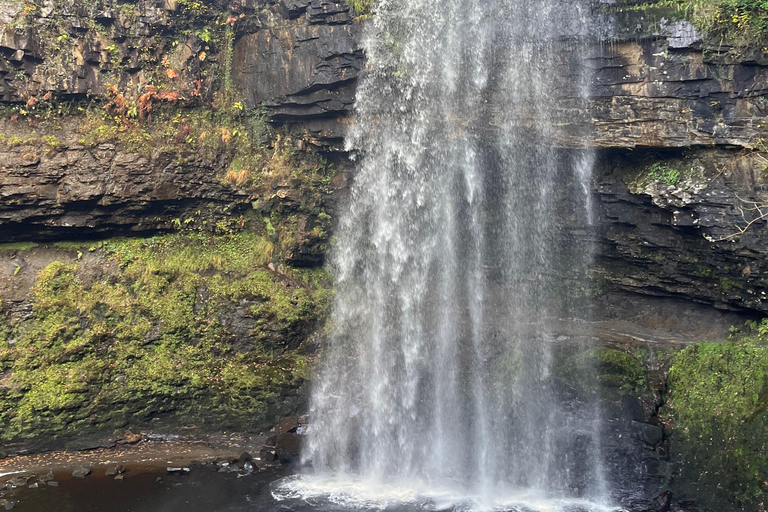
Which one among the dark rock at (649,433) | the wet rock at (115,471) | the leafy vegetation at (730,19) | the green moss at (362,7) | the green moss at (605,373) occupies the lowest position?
the wet rock at (115,471)

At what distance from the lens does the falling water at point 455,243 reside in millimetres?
12734

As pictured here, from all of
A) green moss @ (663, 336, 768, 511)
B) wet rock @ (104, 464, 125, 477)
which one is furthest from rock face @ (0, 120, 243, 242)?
green moss @ (663, 336, 768, 511)

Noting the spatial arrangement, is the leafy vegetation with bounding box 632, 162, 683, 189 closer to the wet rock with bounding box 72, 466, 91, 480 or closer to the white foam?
the white foam

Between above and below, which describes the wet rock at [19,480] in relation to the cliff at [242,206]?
below

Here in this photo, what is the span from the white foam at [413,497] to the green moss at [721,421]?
6.31 ft

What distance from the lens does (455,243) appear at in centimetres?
1398

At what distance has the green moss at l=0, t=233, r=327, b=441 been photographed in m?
12.0

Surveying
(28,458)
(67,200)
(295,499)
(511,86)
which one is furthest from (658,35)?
(28,458)

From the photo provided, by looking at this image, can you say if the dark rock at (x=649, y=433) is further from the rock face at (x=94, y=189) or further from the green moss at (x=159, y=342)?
the rock face at (x=94, y=189)

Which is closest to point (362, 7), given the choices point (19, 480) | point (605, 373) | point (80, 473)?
point (605, 373)

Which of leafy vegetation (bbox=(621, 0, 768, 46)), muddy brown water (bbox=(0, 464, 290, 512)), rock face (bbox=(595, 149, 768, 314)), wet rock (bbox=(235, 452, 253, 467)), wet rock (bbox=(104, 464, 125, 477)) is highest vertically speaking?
leafy vegetation (bbox=(621, 0, 768, 46))

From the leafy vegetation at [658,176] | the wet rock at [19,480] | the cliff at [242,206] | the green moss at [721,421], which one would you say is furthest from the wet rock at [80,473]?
the leafy vegetation at [658,176]

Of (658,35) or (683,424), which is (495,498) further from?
(658,35)

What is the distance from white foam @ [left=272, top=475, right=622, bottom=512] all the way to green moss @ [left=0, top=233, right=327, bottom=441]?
8.24ft
